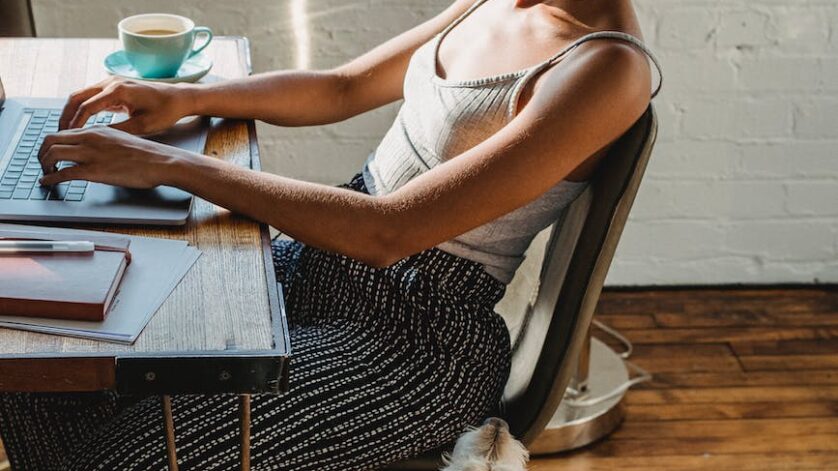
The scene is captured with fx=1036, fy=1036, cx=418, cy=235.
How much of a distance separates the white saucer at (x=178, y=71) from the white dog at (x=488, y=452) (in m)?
0.62

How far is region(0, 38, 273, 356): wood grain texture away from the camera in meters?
0.87

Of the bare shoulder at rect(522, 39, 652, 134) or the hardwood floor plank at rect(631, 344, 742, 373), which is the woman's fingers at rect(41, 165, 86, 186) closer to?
the bare shoulder at rect(522, 39, 652, 134)

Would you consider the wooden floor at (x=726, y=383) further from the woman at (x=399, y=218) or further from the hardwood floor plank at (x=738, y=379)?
the woman at (x=399, y=218)

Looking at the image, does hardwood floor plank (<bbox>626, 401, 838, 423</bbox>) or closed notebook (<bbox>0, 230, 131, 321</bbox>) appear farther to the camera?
hardwood floor plank (<bbox>626, 401, 838, 423</bbox>)

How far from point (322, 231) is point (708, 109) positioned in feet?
4.08

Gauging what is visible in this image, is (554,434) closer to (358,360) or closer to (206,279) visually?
(358,360)

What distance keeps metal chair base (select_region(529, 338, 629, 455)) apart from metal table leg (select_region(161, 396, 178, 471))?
0.93 meters

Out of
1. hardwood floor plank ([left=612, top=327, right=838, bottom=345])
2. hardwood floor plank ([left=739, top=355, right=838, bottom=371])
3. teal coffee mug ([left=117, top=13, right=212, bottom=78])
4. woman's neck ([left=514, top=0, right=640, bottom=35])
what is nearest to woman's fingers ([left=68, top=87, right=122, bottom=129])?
teal coffee mug ([left=117, top=13, right=212, bottom=78])

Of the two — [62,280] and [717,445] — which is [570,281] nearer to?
[62,280]

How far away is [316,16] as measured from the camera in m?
1.98

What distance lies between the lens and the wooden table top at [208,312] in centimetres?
85

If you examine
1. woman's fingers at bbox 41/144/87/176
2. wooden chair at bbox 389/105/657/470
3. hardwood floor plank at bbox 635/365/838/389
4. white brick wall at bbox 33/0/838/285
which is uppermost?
woman's fingers at bbox 41/144/87/176

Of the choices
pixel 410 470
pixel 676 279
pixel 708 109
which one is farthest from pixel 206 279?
pixel 676 279

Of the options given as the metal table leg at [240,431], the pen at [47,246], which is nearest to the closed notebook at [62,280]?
the pen at [47,246]
